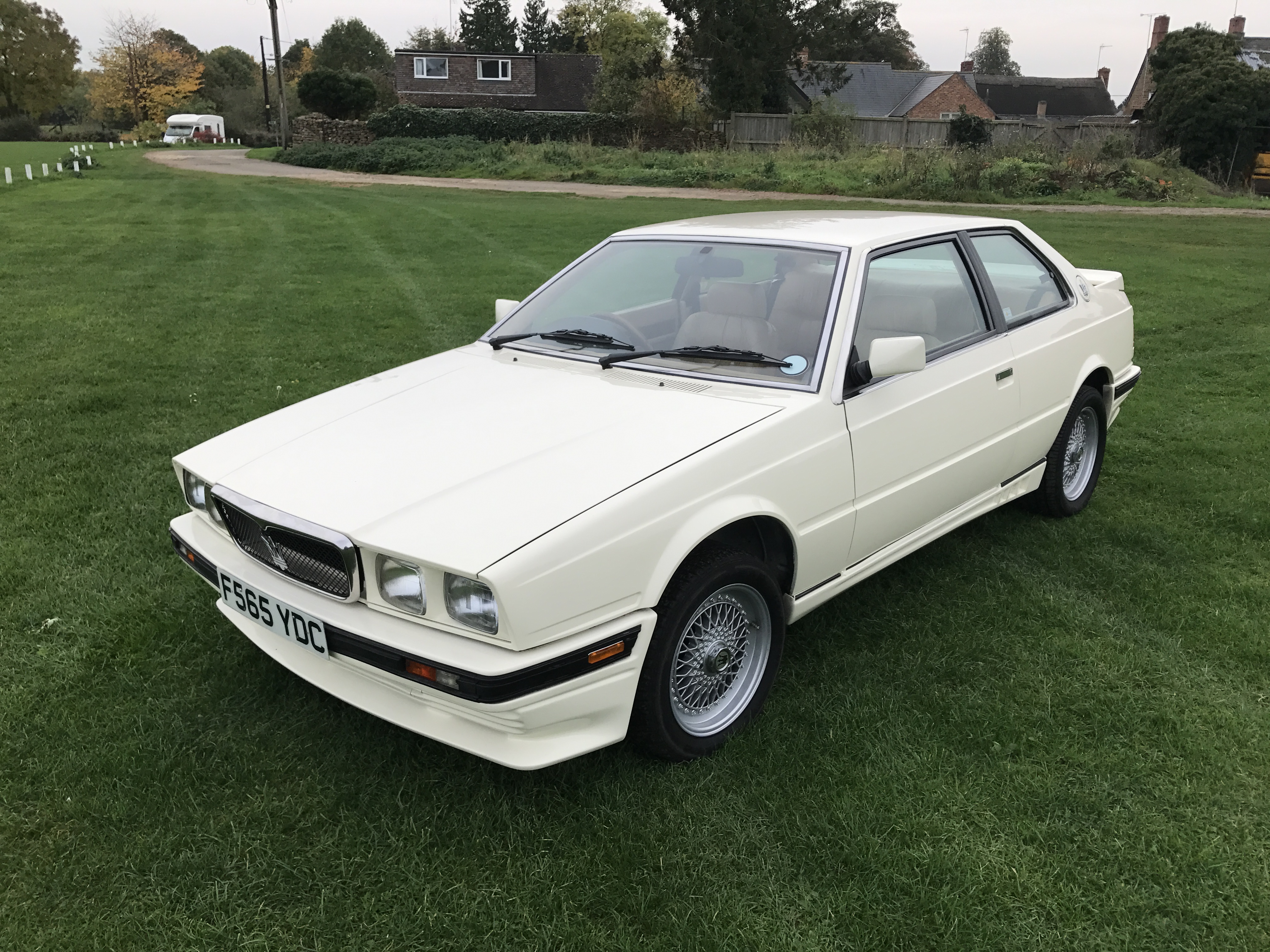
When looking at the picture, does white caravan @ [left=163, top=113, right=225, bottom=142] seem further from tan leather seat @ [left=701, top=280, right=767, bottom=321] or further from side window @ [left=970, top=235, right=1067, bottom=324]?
tan leather seat @ [left=701, top=280, right=767, bottom=321]

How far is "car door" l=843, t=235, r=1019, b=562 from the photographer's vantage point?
10.4ft

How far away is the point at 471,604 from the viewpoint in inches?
89.0

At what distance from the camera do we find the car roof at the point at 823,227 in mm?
3453

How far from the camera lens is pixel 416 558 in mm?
2240

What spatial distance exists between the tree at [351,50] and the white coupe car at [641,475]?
286 feet

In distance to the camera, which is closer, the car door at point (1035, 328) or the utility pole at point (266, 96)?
the car door at point (1035, 328)

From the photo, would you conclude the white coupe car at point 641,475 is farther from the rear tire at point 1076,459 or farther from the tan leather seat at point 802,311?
the rear tire at point 1076,459

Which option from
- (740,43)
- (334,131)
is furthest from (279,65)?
(740,43)

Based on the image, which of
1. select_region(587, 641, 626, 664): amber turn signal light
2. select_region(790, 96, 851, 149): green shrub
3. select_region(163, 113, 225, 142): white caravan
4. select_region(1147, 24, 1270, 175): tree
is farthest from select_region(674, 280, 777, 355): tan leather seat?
select_region(163, 113, 225, 142): white caravan

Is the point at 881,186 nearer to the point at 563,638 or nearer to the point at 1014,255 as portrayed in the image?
the point at 1014,255

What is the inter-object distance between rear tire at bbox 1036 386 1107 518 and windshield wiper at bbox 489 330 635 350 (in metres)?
2.22

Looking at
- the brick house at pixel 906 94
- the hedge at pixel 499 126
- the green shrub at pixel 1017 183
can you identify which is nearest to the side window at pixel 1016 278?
the green shrub at pixel 1017 183

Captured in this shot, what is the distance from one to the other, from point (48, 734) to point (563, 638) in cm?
180

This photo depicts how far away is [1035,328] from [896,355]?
148cm
